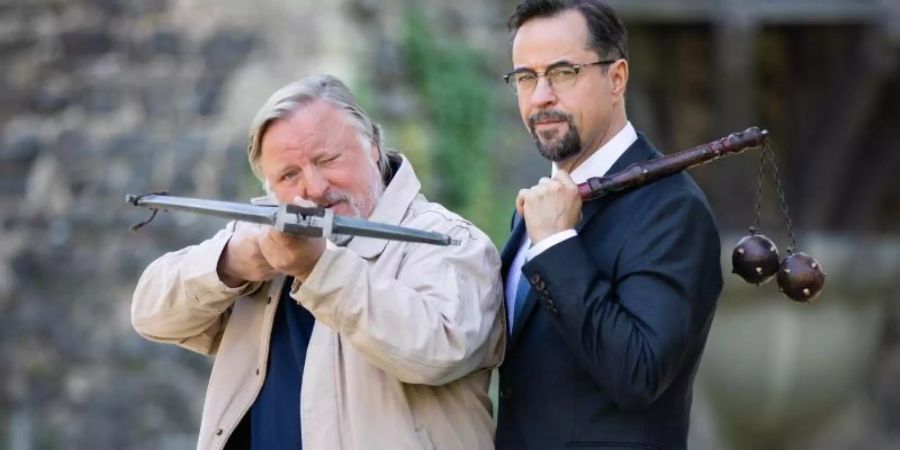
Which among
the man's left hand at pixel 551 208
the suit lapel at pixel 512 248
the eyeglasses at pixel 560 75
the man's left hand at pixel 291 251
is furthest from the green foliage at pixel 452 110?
the man's left hand at pixel 291 251

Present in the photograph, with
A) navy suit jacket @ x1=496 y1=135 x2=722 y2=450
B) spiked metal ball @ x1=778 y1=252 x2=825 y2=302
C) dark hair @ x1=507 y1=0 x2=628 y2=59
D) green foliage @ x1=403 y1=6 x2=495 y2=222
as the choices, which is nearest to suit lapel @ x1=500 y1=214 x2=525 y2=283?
navy suit jacket @ x1=496 y1=135 x2=722 y2=450

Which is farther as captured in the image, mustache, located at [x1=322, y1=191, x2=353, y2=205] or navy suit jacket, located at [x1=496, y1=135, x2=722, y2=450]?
mustache, located at [x1=322, y1=191, x2=353, y2=205]

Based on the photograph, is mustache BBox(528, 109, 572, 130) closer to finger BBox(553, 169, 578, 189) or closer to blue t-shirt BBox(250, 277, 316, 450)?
finger BBox(553, 169, 578, 189)

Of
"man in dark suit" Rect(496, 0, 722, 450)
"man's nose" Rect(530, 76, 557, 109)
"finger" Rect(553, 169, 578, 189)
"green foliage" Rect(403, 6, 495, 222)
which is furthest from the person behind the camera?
"green foliage" Rect(403, 6, 495, 222)

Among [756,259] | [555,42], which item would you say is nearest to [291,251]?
[555,42]

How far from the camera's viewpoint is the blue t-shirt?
340 centimetres

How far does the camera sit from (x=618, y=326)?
3139mm

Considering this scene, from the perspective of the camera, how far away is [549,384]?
3.35 meters

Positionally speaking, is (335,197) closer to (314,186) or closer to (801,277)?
(314,186)

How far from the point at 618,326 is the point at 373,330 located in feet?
1.36

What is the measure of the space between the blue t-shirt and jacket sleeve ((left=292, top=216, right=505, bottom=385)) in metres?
0.15

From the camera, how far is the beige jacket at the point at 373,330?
317 cm

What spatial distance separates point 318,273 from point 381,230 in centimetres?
19

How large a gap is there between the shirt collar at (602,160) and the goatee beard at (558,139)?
5 centimetres
